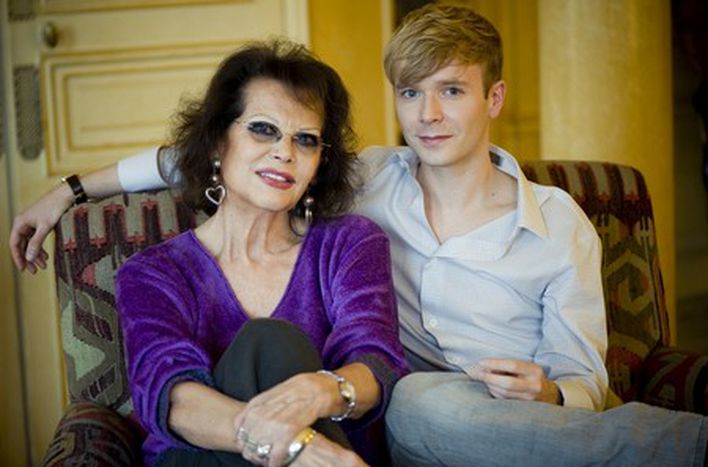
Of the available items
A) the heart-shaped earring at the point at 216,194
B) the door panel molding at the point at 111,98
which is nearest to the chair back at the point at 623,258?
the heart-shaped earring at the point at 216,194

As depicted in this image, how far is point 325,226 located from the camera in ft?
7.02

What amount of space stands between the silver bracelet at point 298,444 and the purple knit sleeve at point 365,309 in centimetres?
20

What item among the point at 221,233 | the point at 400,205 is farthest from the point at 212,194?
the point at 400,205

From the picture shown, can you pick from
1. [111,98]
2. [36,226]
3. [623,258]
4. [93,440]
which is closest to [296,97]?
[36,226]

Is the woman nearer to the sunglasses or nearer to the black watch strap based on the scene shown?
the sunglasses

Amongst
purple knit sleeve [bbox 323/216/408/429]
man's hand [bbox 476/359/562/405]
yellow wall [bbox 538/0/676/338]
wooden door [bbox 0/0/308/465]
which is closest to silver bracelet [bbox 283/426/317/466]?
purple knit sleeve [bbox 323/216/408/429]

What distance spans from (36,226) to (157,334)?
0.47 meters

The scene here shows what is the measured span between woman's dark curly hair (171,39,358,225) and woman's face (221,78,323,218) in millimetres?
20

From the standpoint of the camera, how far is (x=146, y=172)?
2.26 metres

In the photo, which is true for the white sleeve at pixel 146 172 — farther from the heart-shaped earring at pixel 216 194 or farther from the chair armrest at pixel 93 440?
the chair armrest at pixel 93 440

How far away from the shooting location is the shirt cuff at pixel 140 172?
2262 millimetres

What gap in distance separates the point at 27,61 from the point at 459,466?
200 centimetres

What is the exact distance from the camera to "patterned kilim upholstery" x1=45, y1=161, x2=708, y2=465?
221cm

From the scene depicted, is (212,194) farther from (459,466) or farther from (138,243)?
(459,466)
